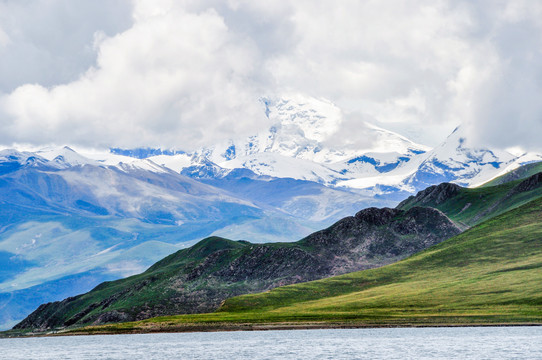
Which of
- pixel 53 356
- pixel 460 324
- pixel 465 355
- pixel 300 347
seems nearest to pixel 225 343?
pixel 300 347

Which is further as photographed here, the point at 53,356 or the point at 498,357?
the point at 53,356

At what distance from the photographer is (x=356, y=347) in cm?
15788

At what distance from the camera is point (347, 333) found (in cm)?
19325

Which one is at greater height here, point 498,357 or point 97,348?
point 97,348

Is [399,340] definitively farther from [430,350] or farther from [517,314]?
[517,314]

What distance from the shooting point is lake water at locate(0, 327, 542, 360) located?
140m

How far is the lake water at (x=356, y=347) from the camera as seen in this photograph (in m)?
140

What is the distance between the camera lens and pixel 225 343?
186500mm

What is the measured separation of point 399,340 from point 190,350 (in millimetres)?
45942

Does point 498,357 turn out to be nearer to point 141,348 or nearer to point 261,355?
point 261,355

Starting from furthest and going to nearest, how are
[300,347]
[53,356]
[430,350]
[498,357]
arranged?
[53,356] < [300,347] < [430,350] < [498,357]

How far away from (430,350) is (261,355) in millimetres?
32333

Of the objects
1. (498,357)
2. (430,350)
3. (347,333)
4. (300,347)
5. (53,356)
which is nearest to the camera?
(498,357)

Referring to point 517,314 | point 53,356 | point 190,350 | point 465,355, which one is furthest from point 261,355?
point 517,314
